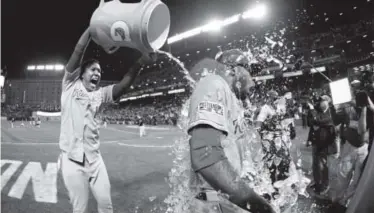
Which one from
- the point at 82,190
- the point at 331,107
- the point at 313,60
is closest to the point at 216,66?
the point at 82,190

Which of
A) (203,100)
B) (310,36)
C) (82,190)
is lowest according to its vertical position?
(82,190)

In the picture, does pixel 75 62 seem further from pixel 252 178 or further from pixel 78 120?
pixel 252 178

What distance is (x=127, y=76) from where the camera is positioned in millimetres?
3074

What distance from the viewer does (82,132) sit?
291cm

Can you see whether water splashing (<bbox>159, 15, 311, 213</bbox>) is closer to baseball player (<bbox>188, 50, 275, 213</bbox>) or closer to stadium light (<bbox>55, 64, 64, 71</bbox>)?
baseball player (<bbox>188, 50, 275, 213</bbox>)

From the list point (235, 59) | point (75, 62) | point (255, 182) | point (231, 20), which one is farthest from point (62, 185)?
point (231, 20)

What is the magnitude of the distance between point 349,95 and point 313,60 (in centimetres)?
2673

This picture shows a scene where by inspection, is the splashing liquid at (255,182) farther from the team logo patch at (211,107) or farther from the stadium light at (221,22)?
the stadium light at (221,22)

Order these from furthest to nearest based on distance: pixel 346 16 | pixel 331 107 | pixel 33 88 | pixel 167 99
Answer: pixel 33 88 → pixel 167 99 → pixel 346 16 → pixel 331 107

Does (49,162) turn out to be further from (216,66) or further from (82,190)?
(216,66)

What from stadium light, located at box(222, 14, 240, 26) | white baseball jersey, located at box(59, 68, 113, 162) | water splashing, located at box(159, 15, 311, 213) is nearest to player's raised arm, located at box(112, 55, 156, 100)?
white baseball jersey, located at box(59, 68, 113, 162)

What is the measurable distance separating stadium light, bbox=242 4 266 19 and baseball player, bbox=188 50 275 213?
3760 centimetres

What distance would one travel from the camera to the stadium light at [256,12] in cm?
3638

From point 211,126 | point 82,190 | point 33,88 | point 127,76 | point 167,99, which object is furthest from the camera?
point 33,88
